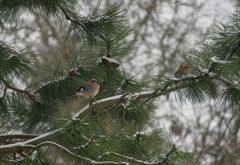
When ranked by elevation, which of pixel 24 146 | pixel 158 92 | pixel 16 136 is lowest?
pixel 16 136

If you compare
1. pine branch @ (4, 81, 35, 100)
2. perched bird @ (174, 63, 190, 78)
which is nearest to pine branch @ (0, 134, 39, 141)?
pine branch @ (4, 81, 35, 100)

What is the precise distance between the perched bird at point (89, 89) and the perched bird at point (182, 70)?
0.38 m

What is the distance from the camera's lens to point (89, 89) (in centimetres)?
248

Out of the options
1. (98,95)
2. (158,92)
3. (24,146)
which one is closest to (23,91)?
(98,95)

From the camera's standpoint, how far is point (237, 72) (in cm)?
218

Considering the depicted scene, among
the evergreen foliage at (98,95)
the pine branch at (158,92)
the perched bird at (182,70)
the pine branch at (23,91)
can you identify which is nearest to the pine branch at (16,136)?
the evergreen foliage at (98,95)

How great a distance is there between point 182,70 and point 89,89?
424mm

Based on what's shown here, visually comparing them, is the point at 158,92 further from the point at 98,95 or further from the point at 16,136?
the point at 16,136

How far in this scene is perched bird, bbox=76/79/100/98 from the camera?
245cm

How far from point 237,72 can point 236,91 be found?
0.73ft

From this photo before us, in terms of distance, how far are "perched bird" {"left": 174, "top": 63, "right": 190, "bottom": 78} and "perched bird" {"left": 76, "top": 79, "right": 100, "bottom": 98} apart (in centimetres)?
38

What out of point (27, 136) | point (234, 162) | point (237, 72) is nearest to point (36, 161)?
point (27, 136)

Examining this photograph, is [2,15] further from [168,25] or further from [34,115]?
[168,25]

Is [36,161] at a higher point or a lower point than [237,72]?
lower
